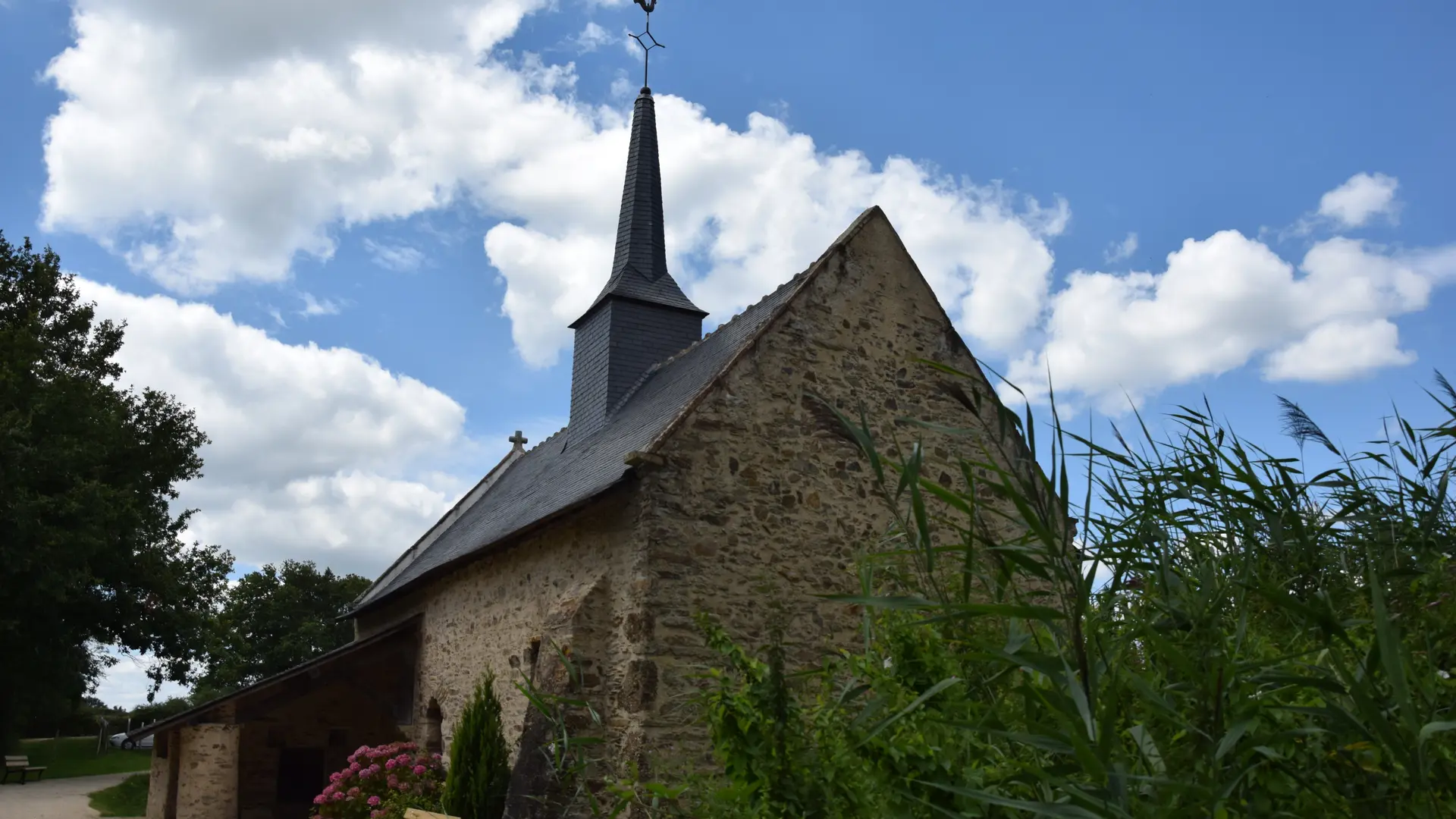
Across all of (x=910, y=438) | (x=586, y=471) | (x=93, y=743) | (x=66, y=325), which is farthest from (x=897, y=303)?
(x=93, y=743)

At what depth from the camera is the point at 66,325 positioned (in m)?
21.8

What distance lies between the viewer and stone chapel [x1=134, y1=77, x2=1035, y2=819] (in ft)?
26.2

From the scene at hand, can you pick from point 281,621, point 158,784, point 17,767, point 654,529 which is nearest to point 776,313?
point 654,529

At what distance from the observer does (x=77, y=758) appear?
31438 mm

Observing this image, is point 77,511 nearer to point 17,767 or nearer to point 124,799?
point 124,799

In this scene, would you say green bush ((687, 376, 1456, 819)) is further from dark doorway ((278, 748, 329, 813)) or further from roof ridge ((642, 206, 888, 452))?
dark doorway ((278, 748, 329, 813))

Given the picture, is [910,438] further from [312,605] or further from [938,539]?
[312,605]

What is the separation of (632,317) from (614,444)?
3.36 metres

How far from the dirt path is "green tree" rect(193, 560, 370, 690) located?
1719 cm

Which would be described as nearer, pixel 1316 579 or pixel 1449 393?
pixel 1316 579

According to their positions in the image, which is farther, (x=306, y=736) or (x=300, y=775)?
(x=300, y=775)

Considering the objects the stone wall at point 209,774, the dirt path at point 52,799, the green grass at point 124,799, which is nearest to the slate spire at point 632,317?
the stone wall at point 209,774

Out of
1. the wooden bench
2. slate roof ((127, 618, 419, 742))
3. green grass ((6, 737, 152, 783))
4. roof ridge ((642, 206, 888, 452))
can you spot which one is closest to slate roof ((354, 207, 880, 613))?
roof ridge ((642, 206, 888, 452))

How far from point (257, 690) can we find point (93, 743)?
3157cm
